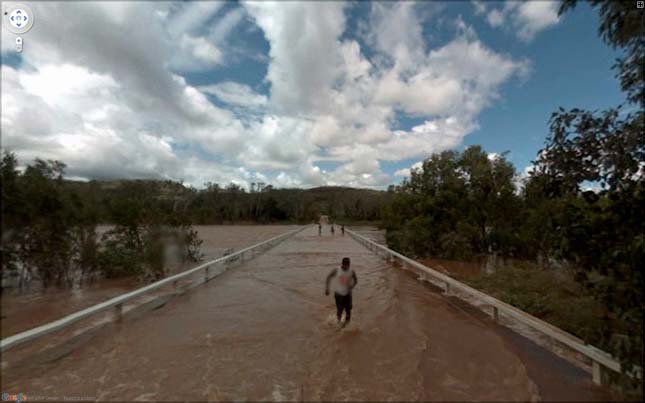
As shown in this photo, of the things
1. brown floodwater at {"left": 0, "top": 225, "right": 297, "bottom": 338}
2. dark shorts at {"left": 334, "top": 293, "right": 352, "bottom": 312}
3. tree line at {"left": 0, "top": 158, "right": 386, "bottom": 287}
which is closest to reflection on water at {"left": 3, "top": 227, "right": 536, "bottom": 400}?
dark shorts at {"left": 334, "top": 293, "right": 352, "bottom": 312}

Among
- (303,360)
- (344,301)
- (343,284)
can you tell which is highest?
(343,284)

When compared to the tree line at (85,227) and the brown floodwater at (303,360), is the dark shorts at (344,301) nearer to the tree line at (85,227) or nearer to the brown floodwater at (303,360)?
the brown floodwater at (303,360)

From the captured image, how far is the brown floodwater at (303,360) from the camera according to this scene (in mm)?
3738

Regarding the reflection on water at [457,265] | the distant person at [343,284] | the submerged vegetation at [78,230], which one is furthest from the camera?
the reflection on water at [457,265]

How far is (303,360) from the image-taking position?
460 cm

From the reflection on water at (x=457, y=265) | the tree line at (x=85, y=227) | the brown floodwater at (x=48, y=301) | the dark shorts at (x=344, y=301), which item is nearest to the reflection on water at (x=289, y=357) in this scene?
the dark shorts at (x=344, y=301)

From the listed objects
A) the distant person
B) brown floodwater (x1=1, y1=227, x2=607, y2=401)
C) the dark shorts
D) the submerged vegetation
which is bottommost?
brown floodwater (x1=1, y1=227, x2=607, y2=401)

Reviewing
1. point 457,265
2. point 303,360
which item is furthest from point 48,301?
point 457,265

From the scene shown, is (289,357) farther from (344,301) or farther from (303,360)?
(344,301)

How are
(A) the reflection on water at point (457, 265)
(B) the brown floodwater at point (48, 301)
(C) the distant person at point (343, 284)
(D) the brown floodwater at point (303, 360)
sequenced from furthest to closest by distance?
(A) the reflection on water at point (457, 265) → (C) the distant person at point (343, 284) → (D) the brown floodwater at point (303, 360) → (B) the brown floodwater at point (48, 301)

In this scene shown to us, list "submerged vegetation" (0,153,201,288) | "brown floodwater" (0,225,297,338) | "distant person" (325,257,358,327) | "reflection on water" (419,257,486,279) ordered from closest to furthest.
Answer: "brown floodwater" (0,225,297,338)
"submerged vegetation" (0,153,201,288)
"distant person" (325,257,358,327)
"reflection on water" (419,257,486,279)

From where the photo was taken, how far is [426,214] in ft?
71.1

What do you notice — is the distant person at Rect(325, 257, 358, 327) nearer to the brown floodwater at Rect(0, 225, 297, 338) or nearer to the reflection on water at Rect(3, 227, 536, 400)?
the reflection on water at Rect(3, 227, 536, 400)

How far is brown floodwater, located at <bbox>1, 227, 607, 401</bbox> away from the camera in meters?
3.74
